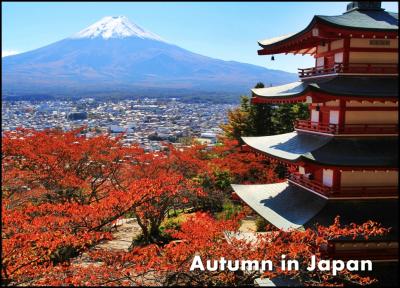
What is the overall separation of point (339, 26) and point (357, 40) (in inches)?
48.7

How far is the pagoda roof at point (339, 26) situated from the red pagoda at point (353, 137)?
29 millimetres

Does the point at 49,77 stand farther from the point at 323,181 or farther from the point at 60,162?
the point at 323,181

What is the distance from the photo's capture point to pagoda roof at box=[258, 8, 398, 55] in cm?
1209

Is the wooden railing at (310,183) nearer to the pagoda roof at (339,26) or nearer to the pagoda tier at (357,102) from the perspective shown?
the pagoda tier at (357,102)

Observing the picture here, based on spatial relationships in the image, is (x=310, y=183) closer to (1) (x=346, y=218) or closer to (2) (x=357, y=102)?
(1) (x=346, y=218)

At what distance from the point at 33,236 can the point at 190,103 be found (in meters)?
102

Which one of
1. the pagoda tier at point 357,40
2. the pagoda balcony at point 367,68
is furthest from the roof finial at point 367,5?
the pagoda balcony at point 367,68

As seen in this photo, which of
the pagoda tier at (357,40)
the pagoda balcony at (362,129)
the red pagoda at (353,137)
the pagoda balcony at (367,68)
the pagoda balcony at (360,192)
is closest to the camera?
the red pagoda at (353,137)

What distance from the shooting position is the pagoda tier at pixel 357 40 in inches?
480

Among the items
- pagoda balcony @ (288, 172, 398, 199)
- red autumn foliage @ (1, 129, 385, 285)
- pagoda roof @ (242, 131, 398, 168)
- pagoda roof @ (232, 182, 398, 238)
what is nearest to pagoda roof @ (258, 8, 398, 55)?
pagoda roof @ (242, 131, 398, 168)

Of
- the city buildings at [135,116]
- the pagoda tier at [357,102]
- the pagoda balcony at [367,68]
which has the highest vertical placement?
the pagoda balcony at [367,68]

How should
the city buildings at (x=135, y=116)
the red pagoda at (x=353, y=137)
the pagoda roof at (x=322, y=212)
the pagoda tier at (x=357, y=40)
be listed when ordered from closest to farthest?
the pagoda roof at (x=322, y=212) → the red pagoda at (x=353, y=137) → the pagoda tier at (x=357, y=40) → the city buildings at (x=135, y=116)

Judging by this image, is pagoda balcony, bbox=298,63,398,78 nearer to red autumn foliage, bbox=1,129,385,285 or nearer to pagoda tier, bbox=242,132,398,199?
pagoda tier, bbox=242,132,398,199

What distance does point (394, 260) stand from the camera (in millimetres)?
12500
